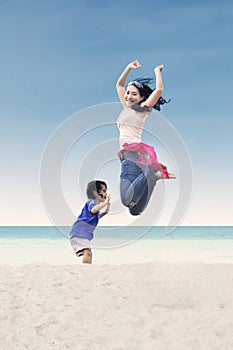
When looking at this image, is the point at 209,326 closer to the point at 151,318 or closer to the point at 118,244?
the point at 151,318

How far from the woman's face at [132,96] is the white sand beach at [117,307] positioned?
7.11 feet

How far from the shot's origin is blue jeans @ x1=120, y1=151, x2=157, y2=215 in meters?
5.32

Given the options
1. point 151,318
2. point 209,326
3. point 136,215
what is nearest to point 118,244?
point 136,215

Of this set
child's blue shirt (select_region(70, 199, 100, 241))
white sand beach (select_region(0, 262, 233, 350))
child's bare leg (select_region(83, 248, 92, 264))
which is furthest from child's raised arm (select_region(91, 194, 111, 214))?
child's bare leg (select_region(83, 248, 92, 264))

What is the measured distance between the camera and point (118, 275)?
21.0ft

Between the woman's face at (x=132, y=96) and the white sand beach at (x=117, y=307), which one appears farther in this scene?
the woman's face at (x=132, y=96)

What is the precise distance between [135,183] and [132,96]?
108 cm

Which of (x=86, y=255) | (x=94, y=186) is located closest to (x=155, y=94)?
(x=94, y=186)

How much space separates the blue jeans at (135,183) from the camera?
5.32 m

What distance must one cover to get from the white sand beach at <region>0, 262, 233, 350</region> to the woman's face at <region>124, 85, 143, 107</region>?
7.11ft

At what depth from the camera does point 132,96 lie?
5758 millimetres

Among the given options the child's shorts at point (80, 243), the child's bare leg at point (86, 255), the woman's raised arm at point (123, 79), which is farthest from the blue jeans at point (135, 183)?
the child's bare leg at point (86, 255)

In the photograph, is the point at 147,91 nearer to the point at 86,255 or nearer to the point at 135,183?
the point at 135,183

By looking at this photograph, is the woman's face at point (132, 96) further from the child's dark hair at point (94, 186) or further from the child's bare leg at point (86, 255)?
the child's bare leg at point (86, 255)
